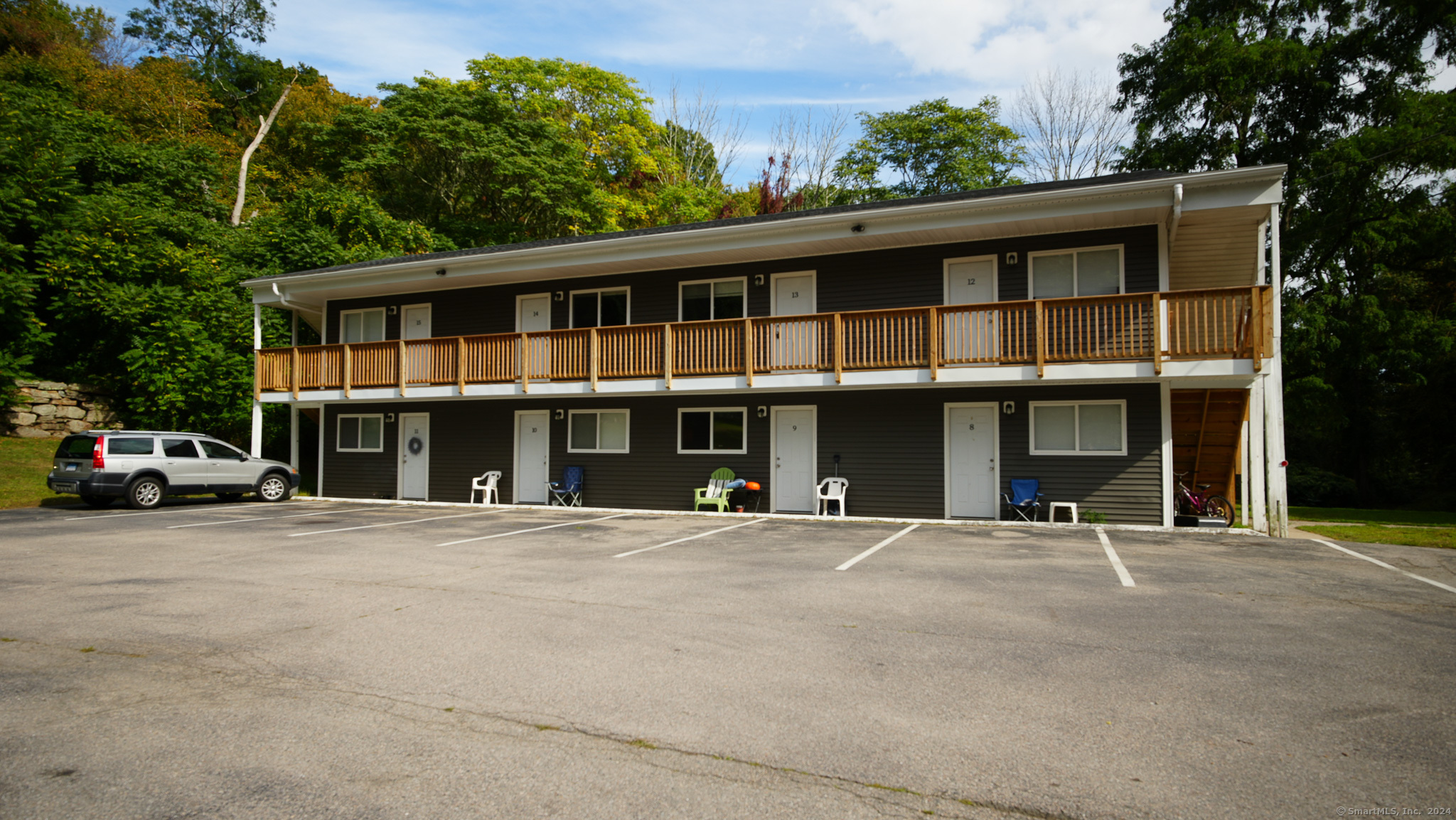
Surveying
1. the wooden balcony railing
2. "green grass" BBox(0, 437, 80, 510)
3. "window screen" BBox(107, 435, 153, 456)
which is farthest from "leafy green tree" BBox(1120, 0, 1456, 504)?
"green grass" BBox(0, 437, 80, 510)

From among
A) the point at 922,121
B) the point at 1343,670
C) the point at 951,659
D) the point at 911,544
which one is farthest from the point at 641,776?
the point at 922,121

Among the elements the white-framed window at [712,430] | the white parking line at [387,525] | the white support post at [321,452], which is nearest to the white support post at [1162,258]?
the white-framed window at [712,430]

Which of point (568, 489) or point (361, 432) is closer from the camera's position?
point (568, 489)

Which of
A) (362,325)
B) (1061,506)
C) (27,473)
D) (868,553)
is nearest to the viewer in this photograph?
(868,553)

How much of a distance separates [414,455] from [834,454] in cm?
1035

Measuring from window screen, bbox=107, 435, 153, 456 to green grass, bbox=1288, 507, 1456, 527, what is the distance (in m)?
25.0

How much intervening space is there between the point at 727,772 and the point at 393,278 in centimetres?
1741

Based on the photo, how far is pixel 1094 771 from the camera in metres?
3.38

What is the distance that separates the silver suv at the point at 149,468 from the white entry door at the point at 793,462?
11.4 meters

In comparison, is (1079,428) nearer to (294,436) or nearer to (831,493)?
(831,493)

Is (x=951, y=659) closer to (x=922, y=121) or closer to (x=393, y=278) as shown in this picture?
(x=393, y=278)

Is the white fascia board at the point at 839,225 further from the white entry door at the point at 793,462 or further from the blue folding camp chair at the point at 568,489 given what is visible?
the blue folding camp chair at the point at 568,489

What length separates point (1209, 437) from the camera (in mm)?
15180

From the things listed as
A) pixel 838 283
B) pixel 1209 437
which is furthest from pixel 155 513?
pixel 1209 437
